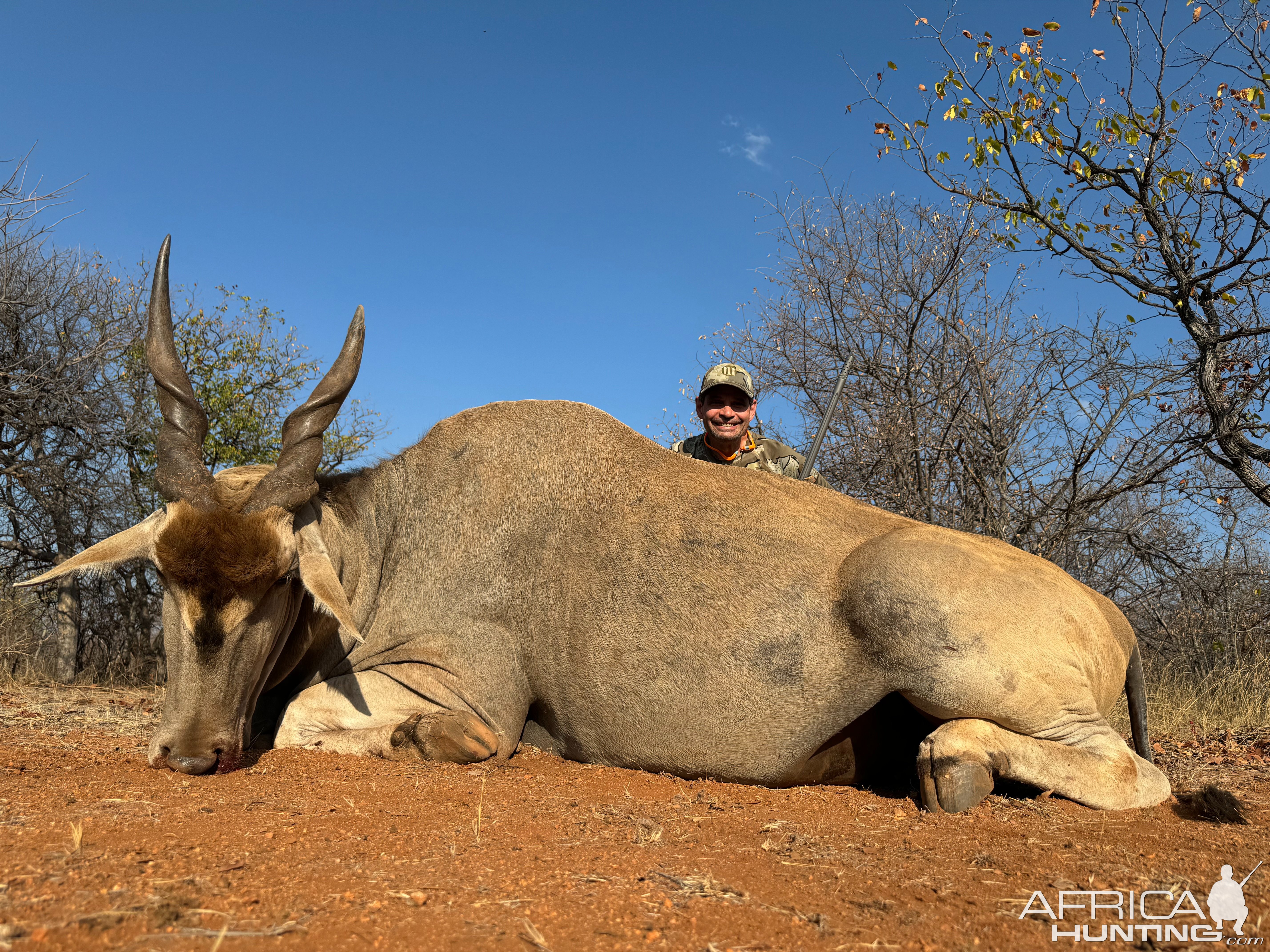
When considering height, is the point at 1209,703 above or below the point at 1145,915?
above

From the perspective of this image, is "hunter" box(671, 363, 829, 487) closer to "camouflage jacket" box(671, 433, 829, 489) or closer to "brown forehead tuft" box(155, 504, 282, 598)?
"camouflage jacket" box(671, 433, 829, 489)

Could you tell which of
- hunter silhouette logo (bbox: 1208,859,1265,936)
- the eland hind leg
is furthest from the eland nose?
hunter silhouette logo (bbox: 1208,859,1265,936)

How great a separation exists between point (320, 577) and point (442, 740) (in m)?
1.08

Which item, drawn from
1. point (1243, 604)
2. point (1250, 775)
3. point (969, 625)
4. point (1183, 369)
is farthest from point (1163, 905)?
point (1243, 604)

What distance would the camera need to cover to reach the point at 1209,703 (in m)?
8.24

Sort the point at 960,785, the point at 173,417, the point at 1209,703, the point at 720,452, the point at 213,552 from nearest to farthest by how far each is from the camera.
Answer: the point at 960,785 → the point at 213,552 → the point at 173,417 → the point at 1209,703 → the point at 720,452

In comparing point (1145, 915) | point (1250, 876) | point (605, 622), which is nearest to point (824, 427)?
point (605, 622)

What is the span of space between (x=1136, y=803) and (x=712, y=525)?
255 centimetres

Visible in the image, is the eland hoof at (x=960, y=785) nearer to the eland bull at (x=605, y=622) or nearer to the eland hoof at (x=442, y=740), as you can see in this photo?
the eland bull at (x=605, y=622)

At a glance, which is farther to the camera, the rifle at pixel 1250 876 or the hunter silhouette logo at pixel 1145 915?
the rifle at pixel 1250 876

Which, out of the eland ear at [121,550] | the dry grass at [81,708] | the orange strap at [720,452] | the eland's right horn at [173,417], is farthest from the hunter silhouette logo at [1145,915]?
the orange strap at [720,452]

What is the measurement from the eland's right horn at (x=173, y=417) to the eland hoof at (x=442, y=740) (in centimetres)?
156

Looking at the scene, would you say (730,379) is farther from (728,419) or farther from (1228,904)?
(1228,904)

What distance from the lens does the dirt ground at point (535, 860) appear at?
7.61 feet
